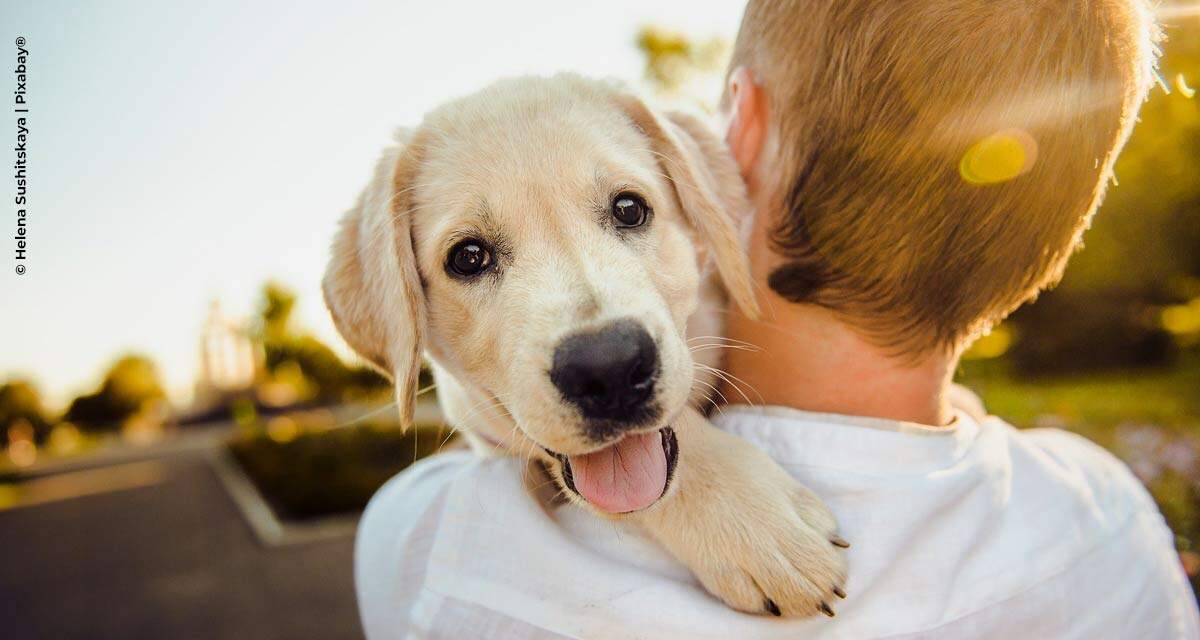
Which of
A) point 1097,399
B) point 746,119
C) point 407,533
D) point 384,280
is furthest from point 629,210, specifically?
point 1097,399

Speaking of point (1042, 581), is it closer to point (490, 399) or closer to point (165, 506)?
point (490, 399)

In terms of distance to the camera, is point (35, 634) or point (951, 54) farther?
point (35, 634)

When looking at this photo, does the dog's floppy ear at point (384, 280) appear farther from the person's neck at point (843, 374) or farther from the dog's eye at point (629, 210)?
the person's neck at point (843, 374)

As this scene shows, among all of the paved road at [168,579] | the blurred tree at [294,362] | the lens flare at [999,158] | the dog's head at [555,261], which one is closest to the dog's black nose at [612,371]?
the dog's head at [555,261]

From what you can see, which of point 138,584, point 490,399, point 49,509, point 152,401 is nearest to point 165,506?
point 49,509

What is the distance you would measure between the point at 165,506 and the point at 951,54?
18115 mm

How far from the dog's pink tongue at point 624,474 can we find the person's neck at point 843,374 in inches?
16.9

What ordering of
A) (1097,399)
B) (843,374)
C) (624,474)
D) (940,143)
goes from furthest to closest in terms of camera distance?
(1097,399) → (843,374) → (624,474) → (940,143)

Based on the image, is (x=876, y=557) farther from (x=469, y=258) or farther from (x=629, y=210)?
(x=469, y=258)

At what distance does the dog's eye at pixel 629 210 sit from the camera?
2594mm

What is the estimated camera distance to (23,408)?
3197cm

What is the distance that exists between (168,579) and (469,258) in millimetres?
11122

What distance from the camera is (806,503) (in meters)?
2.04

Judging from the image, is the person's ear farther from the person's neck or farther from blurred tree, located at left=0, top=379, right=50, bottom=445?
blurred tree, located at left=0, top=379, right=50, bottom=445
